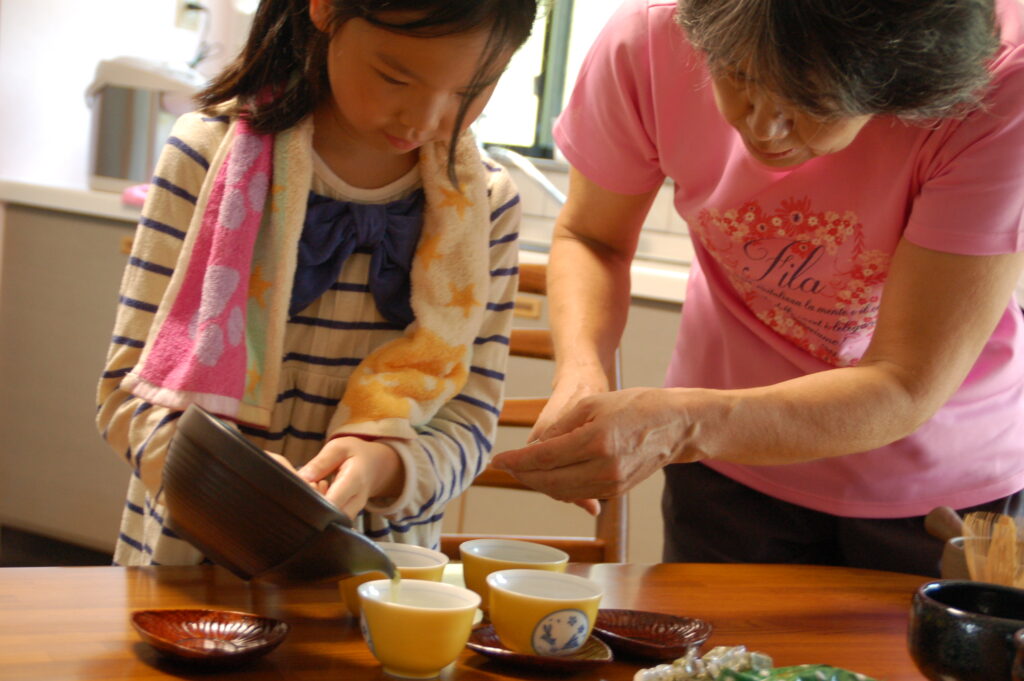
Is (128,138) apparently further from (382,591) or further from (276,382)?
(382,591)

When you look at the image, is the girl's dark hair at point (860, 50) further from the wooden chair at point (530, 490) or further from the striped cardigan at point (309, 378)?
the wooden chair at point (530, 490)

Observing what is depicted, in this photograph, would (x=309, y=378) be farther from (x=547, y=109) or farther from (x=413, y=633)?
(x=547, y=109)

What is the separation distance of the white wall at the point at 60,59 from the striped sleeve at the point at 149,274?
1974mm

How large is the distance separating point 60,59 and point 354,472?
240 cm

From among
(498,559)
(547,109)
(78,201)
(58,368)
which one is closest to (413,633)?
(498,559)

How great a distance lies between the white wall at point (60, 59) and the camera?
2.88 m

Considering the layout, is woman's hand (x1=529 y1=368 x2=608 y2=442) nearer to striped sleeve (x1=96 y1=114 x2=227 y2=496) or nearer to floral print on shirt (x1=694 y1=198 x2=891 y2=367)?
floral print on shirt (x1=694 y1=198 x2=891 y2=367)

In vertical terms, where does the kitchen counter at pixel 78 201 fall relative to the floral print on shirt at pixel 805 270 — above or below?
below

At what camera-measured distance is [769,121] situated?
3.25 feet

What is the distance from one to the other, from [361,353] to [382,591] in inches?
18.5

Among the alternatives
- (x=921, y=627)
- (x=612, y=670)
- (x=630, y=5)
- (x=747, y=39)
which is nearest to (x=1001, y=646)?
(x=921, y=627)

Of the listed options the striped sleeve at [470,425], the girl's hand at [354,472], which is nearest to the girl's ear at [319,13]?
the striped sleeve at [470,425]

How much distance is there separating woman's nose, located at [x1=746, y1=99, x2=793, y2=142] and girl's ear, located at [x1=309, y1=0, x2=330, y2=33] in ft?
1.35

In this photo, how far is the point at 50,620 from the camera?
810 millimetres
